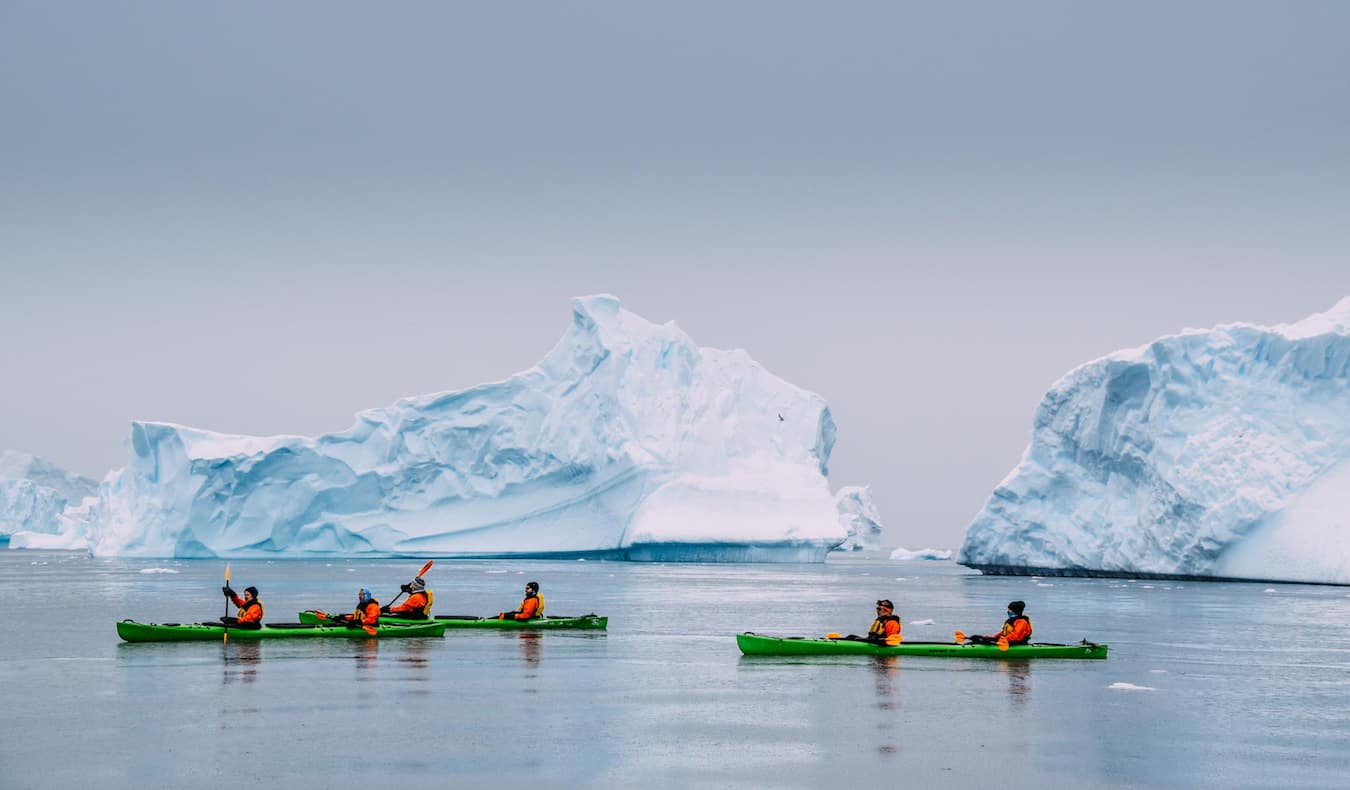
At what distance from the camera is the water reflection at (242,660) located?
52.1 ft

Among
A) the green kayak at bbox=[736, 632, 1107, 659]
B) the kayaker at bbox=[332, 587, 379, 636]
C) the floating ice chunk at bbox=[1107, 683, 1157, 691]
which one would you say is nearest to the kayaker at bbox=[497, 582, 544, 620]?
Result: the kayaker at bbox=[332, 587, 379, 636]

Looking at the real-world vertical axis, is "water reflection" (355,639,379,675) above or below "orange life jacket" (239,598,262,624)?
below

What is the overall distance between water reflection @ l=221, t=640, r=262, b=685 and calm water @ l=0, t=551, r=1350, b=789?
80 millimetres

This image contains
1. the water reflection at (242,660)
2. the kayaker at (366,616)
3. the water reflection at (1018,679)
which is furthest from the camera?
the kayaker at (366,616)

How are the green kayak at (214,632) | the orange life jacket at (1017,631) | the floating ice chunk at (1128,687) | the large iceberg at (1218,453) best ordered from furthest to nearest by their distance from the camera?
the large iceberg at (1218,453) < the green kayak at (214,632) < the orange life jacket at (1017,631) < the floating ice chunk at (1128,687)

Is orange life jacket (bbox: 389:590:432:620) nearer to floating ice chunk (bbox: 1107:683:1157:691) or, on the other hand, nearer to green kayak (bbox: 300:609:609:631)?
green kayak (bbox: 300:609:609:631)

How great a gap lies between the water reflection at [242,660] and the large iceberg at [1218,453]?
29698 mm

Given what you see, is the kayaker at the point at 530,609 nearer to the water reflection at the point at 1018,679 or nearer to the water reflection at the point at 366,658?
the water reflection at the point at 366,658

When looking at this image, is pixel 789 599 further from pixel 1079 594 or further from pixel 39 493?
pixel 39 493

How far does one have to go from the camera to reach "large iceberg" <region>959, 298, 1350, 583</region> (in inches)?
1578

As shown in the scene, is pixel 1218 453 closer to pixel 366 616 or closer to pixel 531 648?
pixel 531 648

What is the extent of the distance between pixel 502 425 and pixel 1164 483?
2448 centimetres

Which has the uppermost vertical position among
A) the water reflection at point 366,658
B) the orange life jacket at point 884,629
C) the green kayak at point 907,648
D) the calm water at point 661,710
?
the orange life jacket at point 884,629

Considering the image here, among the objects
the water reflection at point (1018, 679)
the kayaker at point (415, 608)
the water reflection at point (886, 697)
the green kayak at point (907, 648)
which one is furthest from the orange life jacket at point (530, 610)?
the water reflection at point (1018, 679)
